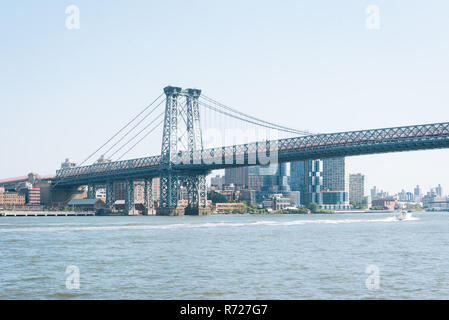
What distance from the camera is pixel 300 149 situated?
103812mm

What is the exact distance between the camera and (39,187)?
543 ft

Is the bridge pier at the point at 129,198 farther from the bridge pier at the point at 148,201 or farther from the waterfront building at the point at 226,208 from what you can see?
the waterfront building at the point at 226,208

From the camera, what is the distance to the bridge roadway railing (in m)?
89.8

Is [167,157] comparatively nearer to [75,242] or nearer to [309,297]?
[75,242]

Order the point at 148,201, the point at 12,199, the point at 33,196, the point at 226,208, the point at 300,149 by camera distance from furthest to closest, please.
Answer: the point at 226,208 → the point at 12,199 → the point at 33,196 → the point at 148,201 → the point at 300,149

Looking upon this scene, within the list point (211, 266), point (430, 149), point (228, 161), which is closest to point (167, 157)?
point (228, 161)

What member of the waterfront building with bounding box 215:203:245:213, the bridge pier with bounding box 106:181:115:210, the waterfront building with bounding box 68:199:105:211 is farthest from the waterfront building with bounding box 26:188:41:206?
the waterfront building with bounding box 215:203:245:213

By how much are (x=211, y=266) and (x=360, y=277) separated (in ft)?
23.4

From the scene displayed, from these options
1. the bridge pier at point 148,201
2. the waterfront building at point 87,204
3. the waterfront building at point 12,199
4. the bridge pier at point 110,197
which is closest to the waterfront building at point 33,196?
the waterfront building at point 12,199

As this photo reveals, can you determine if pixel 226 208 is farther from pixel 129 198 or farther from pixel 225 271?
pixel 225 271

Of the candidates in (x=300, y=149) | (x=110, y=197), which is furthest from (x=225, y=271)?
(x=110, y=197)
